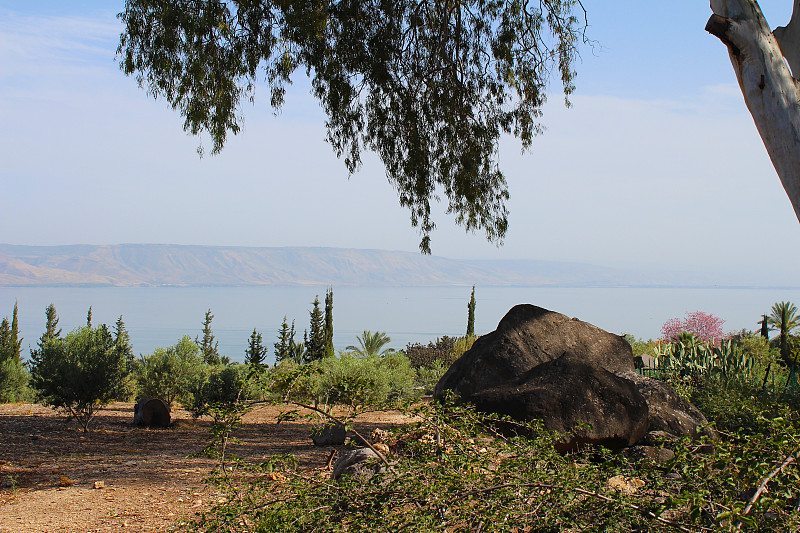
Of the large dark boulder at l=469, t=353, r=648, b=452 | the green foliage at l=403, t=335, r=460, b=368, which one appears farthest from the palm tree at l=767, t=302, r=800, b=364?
the large dark boulder at l=469, t=353, r=648, b=452

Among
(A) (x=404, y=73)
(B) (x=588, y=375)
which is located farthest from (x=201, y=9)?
(B) (x=588, y=375)

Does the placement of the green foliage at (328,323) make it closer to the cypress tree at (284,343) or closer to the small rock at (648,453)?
the cypress tree at (284,343)

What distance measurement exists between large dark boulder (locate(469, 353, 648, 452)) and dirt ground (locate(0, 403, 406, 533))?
2.26 m

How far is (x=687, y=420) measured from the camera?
27.6ft

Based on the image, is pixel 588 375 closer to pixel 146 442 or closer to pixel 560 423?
pixel 560 423

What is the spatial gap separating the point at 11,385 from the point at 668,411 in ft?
50.0

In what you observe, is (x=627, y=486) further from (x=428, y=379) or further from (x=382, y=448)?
(x=428, y=379)

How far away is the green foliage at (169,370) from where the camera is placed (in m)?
12.8

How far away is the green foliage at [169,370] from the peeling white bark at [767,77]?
10574 millimetres

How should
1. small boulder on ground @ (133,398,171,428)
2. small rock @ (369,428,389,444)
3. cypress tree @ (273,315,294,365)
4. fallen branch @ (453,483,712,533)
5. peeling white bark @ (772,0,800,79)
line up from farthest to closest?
cypress tree @ (273,315,294,365) < small boulder on ground @ (133,398,171,428) < small rock @ (369,428,389,444) < peeling white bark @ (772,0,800,79) < fallen branch @ (453,483,712,533)

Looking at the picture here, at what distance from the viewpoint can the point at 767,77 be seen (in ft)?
16.5

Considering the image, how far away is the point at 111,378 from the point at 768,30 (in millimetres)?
9554

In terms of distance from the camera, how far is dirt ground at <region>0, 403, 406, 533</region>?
5.45 m

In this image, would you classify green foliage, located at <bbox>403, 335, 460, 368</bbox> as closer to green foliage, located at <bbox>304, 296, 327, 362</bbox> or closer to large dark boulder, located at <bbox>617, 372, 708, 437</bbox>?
green foliage, located at <bbox>304, 296, 327, 362</bbox>
